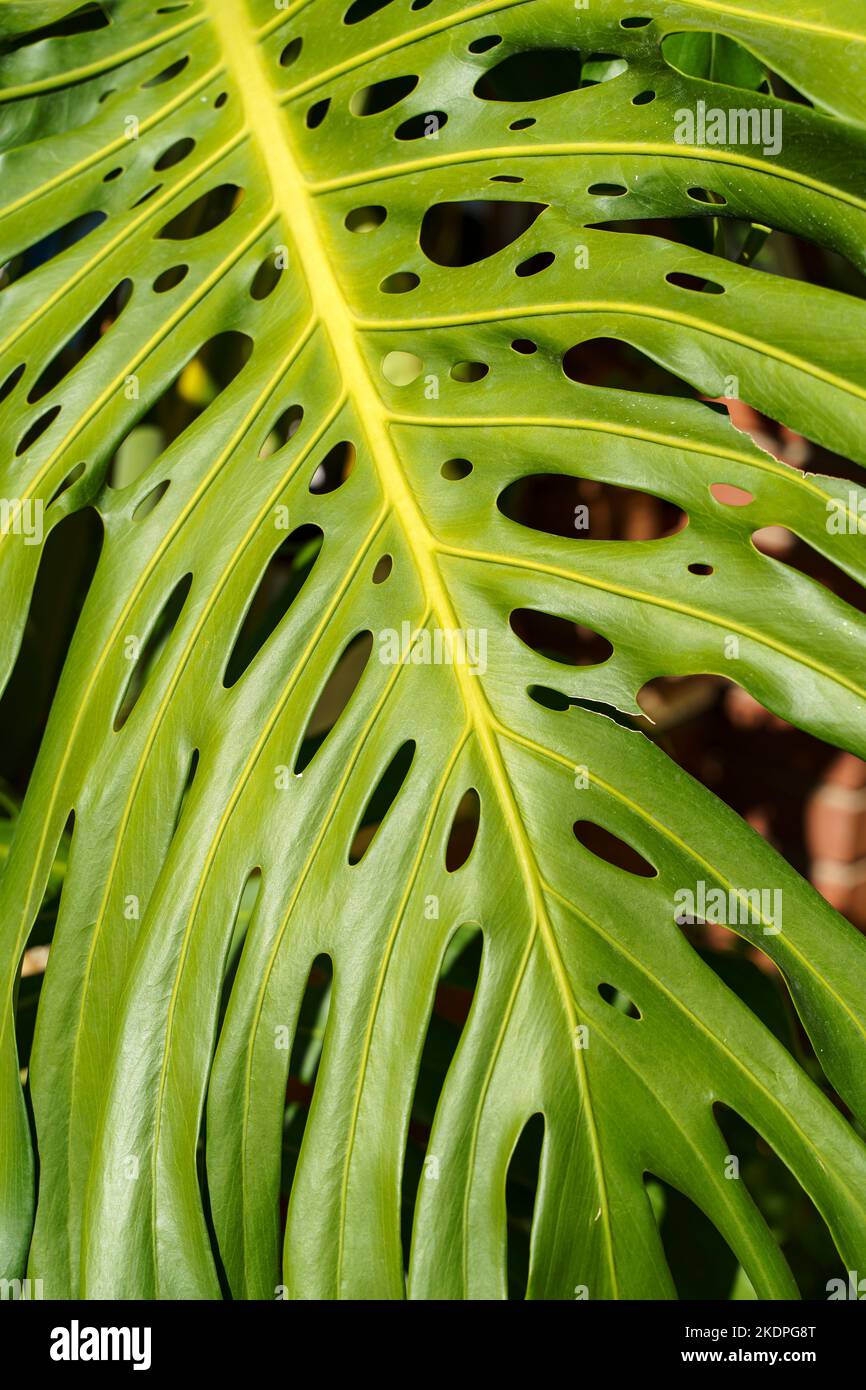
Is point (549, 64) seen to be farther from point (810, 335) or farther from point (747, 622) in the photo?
point (747, 622)

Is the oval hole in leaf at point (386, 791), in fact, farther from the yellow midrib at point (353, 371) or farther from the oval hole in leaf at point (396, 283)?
the oval hole in leaf at point (396, 283)

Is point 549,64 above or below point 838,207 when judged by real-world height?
above

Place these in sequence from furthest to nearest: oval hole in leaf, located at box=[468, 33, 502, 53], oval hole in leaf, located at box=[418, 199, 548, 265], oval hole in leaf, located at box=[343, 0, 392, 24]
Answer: oval hole in leaf, located at box=[418, 199, 548, 265]
oval hole in leaf, located at box=[343, 0, 392, 24]
oval hole in leaf, located at box=[468, 33, 502, 53]

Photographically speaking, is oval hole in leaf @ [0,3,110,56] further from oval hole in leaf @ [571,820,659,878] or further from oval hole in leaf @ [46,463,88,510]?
oval hole in leaf @ [571,820,659,878]


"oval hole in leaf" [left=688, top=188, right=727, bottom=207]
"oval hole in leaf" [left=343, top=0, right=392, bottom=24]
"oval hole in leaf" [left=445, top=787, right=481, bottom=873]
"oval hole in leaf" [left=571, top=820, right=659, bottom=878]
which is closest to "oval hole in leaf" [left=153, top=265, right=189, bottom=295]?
"oval hole in leaf" [left=343, top=0, right=392, bottom=24]

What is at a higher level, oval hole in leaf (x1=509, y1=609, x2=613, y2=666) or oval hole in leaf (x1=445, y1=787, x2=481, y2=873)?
oval hole in leaf (x1=509, y1=609, x2=613, y2=666)

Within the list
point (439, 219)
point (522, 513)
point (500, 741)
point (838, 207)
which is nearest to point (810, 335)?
point (838, 207)

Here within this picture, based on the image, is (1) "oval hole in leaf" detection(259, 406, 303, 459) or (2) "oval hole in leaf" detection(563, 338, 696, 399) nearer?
(1) "oval hole in leaf" detection(259, 406, 303, 459)

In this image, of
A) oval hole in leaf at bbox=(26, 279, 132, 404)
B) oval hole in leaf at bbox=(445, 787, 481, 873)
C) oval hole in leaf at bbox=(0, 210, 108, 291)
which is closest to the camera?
oval hole in leaf at bbox=(0, 210, 108, 291)

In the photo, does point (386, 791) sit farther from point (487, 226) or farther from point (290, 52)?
point (487, 226)
